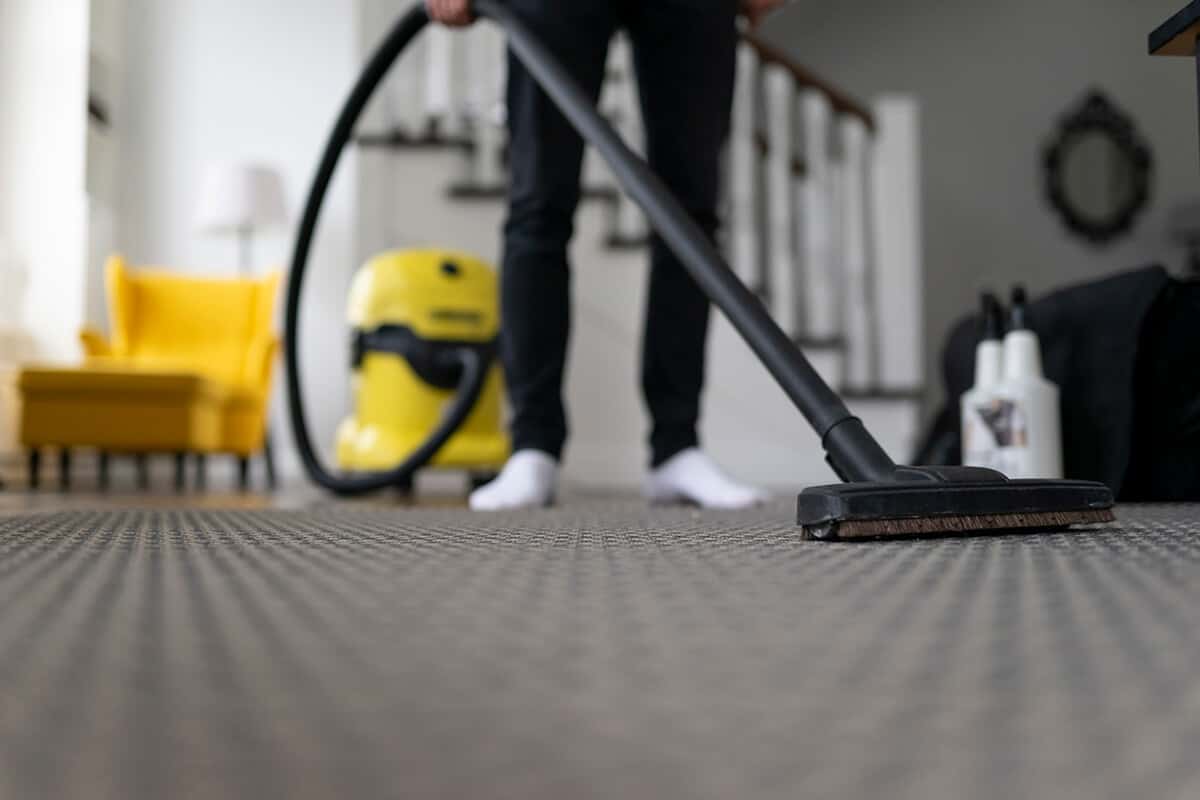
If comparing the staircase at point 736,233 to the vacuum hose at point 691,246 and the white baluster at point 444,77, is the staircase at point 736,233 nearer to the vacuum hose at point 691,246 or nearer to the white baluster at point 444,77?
the white baluster at point 444,77

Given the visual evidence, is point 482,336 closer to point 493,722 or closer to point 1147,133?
point 493,722

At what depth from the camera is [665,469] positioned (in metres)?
1.38

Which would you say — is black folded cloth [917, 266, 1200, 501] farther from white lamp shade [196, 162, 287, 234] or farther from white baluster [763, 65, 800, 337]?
white lamp shade [196, 162, 287, 234]

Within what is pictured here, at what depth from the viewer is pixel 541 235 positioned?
1.30m

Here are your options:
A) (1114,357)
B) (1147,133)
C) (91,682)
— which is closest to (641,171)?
(1114,357)

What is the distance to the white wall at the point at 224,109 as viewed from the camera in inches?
161

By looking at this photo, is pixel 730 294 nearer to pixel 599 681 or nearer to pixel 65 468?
pixel 599 681

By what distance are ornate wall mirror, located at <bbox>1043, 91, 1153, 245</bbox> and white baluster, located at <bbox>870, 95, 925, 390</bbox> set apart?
6.43ft

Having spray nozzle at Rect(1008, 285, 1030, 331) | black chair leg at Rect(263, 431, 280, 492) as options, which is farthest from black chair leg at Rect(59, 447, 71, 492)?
spray nozzle at Rect(1008, 285, 1030, 331)

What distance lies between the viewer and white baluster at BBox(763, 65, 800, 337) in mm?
3385

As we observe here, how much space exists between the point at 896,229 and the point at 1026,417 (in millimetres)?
2286

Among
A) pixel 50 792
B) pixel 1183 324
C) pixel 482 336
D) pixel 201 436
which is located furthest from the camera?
pixel 201 436

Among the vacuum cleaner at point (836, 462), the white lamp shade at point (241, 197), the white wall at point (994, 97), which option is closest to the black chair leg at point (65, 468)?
the white lamp shade at point (241, 197)

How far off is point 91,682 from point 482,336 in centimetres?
240
